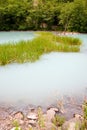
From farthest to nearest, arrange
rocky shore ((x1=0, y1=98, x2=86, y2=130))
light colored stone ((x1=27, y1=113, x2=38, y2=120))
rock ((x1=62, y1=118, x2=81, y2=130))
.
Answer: light colored stone ((x1=27, y1=113, x2=38, y2=120)) < rocky shore ((x1=0, y1=98, x2=86, y2=130)) < rock ((x1=62, y1=118, x2=81, y2=130))

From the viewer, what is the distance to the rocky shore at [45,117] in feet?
10.1

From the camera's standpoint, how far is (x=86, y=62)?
641 cm

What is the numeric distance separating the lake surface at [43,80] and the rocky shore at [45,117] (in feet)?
0.81

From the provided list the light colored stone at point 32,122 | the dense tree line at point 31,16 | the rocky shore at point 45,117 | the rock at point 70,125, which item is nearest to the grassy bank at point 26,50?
the rocky shore at point 45,117

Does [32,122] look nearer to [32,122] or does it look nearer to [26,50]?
[32,122]

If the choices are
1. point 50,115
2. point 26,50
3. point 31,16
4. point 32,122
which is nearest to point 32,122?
point 32,122

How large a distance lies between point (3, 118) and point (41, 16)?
15.1 meters

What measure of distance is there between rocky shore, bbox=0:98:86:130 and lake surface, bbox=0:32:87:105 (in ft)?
0.81

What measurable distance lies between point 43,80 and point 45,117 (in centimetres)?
152

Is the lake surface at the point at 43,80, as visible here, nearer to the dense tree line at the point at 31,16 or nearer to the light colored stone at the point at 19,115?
the light colored stone at the point at 19,115

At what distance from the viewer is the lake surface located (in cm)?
406

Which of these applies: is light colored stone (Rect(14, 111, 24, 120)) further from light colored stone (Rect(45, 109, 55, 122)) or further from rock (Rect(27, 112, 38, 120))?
light colored stone (Rect(45, 109, 55, 122))

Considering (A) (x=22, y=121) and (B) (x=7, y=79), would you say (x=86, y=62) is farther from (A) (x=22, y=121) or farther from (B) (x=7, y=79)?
(A) (x=22, y=121)

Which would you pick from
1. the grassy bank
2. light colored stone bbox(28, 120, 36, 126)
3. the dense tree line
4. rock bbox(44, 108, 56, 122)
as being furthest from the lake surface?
the dense tree line
